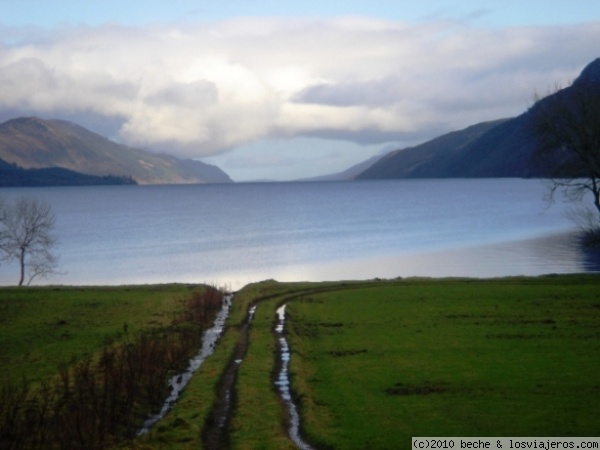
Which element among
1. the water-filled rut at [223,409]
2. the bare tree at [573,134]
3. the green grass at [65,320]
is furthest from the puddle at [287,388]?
the bare tree at [573,134]

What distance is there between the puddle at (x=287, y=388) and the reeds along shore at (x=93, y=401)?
4.48 m

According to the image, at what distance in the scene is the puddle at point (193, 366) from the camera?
1012 inches

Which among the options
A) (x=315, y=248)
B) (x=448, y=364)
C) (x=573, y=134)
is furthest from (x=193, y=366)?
(x=315, y=248)

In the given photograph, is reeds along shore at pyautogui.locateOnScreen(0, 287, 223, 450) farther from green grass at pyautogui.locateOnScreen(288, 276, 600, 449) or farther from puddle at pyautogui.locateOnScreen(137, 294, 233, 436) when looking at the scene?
green grass at pyautogui.locateOnScreen(288, 276, 600, 449)

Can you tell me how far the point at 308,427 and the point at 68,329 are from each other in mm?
26608

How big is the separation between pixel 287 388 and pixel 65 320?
81.0ft


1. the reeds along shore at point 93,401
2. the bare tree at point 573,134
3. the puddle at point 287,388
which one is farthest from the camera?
the bare tree at point 573,134

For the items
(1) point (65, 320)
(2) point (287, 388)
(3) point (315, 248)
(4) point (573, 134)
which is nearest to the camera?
A: (2) point (287, 388)

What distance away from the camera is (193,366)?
34312 millimetres

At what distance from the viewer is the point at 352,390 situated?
27531 millimetres

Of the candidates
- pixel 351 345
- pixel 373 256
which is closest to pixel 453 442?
pixel 351 345

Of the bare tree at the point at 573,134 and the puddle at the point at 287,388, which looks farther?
the bare tree at the point at 573,134

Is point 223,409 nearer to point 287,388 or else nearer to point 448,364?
point 287,388

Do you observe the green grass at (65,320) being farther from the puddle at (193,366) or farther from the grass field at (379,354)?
the puddle at (193,366)
